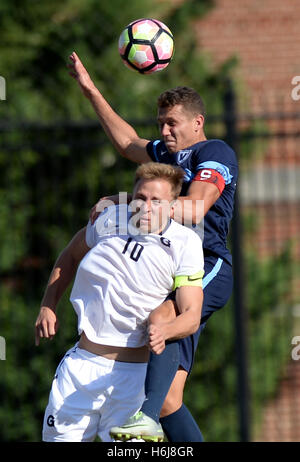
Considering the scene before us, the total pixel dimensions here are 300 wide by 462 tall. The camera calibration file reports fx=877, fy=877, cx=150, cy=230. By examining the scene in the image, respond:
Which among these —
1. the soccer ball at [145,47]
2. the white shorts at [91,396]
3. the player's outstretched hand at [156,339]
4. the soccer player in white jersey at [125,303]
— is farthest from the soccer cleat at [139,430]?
the soccer ball at [145,47]

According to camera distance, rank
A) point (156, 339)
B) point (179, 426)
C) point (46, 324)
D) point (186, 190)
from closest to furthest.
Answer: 1. point (156, 339)
2. point (46, 324)
3. point (186, 190)
4. point (179, 426)

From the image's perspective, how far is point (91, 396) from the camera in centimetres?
395

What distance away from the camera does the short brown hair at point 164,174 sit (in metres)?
3.84

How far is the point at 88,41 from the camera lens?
888 centimetres

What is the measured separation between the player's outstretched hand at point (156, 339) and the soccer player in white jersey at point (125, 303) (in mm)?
30

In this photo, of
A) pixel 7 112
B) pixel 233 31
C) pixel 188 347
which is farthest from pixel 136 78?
pixel 188 347

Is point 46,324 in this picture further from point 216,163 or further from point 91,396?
point 216,163

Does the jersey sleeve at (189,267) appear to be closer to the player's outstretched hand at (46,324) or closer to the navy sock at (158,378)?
the navy sock at (158,378)

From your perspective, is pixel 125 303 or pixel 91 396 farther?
pixel 91 396

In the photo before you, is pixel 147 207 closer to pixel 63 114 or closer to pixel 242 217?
pixel 242 217

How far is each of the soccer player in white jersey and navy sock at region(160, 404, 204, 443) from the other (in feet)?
1.70

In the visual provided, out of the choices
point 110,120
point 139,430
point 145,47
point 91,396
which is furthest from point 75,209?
point 139,430

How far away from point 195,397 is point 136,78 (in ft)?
10.4

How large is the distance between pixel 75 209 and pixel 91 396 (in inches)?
179
